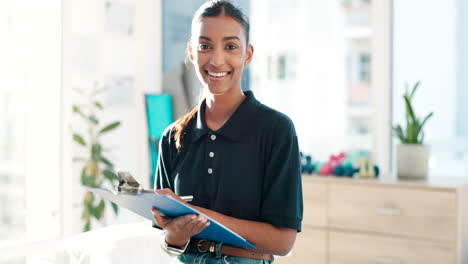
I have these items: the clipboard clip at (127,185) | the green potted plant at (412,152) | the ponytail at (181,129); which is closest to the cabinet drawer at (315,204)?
the green potted plant at (412,152)

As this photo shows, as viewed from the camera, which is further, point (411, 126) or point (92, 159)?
point (92, 159)

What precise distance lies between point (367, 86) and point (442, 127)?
1.72 ft

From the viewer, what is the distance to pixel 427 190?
283cm

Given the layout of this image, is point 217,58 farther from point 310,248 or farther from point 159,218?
point 310,248

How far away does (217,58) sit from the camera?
48.1 inches

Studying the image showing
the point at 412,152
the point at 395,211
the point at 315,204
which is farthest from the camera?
the point at 315,204

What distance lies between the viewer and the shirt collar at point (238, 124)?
1271mm

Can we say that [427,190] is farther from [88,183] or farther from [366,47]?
[88,183]

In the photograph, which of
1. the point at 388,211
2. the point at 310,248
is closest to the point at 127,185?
the point at 388,211

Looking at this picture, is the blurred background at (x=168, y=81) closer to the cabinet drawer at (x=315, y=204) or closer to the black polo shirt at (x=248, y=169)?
the cabinet drawer at (x=315, y=204)

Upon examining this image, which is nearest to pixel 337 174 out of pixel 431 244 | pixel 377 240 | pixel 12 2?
pixel 377 240

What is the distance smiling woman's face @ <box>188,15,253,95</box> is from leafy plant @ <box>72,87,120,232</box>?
2158mm

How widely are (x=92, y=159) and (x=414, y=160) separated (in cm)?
187

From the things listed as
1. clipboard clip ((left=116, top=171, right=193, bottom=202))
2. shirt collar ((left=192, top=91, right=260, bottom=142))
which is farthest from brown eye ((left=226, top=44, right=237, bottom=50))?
clipboard clip ((left=116, top=171, right=193, bottom=202))
